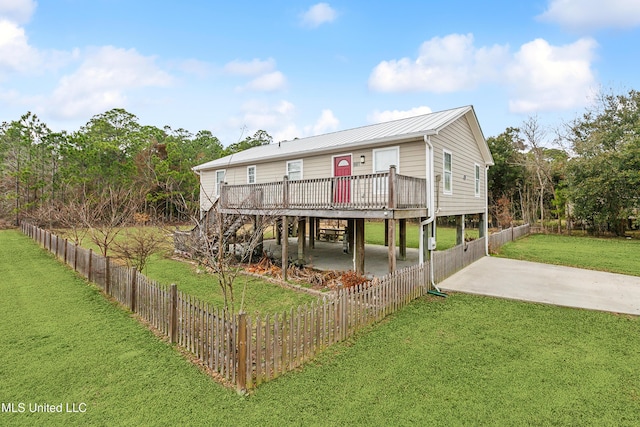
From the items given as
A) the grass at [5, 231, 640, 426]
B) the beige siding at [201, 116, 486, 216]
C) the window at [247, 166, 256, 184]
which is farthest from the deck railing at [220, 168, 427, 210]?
the window at [247, 166, 256, 184]

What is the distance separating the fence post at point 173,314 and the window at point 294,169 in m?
8.77

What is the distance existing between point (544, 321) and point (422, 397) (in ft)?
14.6

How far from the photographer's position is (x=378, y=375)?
476cm

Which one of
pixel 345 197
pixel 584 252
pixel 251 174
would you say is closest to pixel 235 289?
pixel 345 197

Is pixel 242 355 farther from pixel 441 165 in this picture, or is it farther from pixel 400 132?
pixel 441 165

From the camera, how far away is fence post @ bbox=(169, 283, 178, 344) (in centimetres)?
574

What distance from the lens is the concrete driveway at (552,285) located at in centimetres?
807

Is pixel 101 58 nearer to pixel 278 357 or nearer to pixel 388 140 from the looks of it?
pixel 388 140

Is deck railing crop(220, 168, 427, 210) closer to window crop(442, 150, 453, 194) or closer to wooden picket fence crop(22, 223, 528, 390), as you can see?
window crop(442, 150, 453, 194)

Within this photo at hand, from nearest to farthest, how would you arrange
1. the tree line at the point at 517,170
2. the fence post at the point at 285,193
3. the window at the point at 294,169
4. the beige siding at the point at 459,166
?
the fence post at the point at 285,193 → the beige siding at the point at 459,166 → the window at the point at 294,169 → the tree line at the point at 517,170

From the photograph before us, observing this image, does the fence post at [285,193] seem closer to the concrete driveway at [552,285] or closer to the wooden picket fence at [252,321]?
the wooden picket fence at [252,321]

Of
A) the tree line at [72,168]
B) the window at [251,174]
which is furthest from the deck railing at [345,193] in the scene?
the tree line at [72,168]

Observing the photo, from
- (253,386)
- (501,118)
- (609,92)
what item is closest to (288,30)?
(253,386)

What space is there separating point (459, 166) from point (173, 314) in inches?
453
